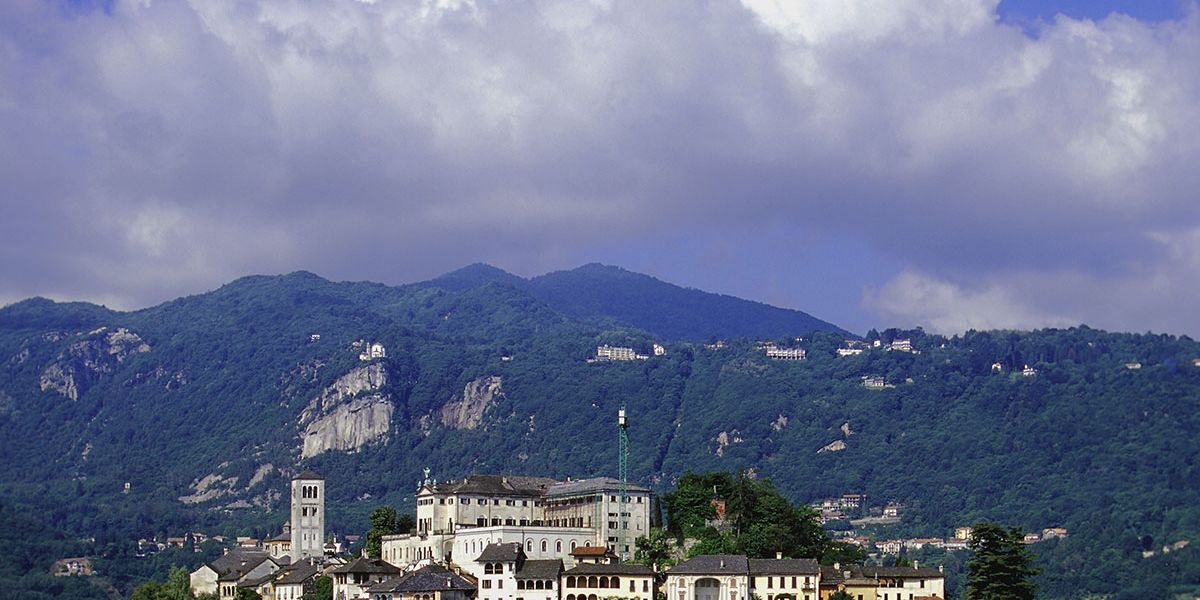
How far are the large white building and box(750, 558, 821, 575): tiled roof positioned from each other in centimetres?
1122

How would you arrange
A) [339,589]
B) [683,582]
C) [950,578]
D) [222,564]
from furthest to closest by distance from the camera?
[950,578]
[222,564]
[339,589]
[683,582]

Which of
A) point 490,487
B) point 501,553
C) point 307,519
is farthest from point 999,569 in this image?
point 307,519

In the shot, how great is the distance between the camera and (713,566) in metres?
114

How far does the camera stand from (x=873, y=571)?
117 metres

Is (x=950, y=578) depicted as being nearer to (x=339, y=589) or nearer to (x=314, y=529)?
(x=314, y=529)

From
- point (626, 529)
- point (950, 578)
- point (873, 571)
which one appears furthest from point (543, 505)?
point (950, 578)

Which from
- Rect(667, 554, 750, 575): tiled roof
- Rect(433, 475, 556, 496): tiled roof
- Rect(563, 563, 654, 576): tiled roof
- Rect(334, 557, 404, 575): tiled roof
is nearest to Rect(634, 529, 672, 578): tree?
Rect(563, 563, 654, 576): tiled roof

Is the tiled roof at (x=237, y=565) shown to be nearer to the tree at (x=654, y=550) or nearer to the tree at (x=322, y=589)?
the tree at (x=322, y=589)

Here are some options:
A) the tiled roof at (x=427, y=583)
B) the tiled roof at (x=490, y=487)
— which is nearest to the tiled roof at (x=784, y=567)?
the tiled roof at (x=427, y=583)

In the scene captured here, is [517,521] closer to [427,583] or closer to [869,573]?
[427,583]

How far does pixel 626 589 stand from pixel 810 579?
36.5 feet

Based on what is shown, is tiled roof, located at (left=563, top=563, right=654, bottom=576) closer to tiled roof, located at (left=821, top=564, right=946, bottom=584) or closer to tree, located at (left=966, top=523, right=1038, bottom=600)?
tiled roof, located at (left=821, top=564, right=946, bottom=584)

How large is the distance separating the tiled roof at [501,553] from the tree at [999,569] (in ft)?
92.4

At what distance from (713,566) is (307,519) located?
149ft
